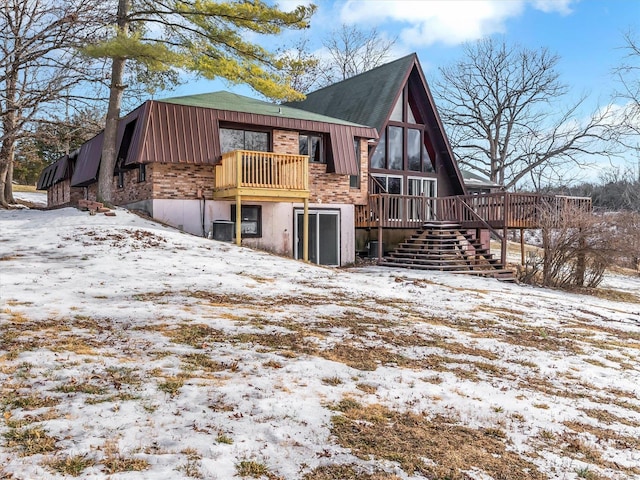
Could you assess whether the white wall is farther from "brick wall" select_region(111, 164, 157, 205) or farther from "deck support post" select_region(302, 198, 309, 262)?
"brick wall" select_region(111, 164, 157, 205)

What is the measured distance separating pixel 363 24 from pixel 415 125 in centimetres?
2145

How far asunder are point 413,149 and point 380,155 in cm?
190

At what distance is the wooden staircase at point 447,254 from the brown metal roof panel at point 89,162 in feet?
40.4

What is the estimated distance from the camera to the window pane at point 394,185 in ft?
72.0

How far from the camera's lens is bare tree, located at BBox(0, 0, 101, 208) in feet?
59.1

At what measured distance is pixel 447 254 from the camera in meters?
17.3

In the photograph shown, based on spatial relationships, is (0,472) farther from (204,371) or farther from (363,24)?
(363,24)

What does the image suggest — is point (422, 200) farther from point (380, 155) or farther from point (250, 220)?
point (250, 220)

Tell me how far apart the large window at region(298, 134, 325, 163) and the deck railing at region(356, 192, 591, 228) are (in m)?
2.57

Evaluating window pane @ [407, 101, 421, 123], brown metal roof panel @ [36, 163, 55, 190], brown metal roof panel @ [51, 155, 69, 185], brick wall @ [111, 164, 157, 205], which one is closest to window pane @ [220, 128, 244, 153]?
brick wall @ [111, 164, 157, 205]

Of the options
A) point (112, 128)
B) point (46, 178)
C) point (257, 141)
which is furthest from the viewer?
point (46, 178)

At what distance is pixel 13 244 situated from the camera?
11.9 meters

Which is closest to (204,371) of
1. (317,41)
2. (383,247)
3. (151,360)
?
(151,360)

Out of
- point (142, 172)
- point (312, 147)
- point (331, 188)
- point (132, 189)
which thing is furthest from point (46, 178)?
point (331, 188)
